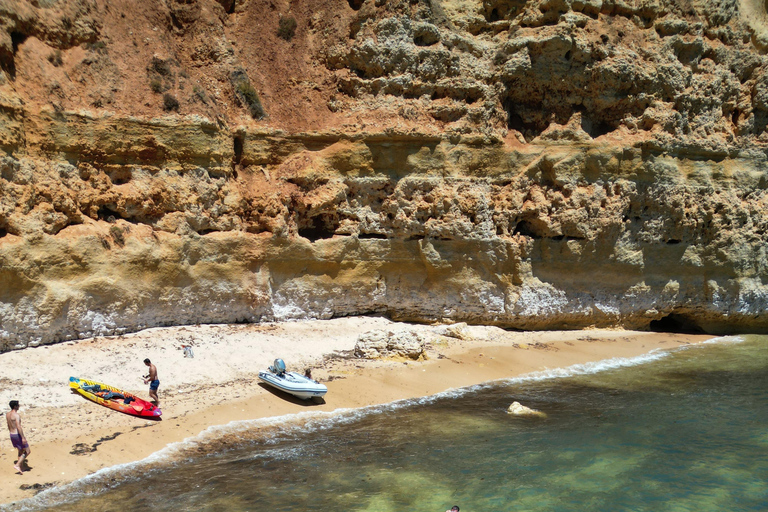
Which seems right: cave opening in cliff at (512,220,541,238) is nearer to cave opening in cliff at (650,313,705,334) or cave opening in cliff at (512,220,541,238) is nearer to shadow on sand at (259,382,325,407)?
cave opening in cliff at (650,313,705,334)

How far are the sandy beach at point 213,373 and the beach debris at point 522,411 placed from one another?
2.07m

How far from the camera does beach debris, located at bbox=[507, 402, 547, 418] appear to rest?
14438mm

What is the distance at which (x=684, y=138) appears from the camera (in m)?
22.4

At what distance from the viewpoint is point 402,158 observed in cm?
2027

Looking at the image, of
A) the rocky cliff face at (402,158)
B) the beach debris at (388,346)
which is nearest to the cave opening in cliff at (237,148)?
the rocky cliff face at (402,158)

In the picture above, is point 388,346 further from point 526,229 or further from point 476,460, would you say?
point 526,229

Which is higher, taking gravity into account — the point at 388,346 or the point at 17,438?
the point at 388,346

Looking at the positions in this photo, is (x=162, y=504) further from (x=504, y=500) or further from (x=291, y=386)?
(x=504, y=500)

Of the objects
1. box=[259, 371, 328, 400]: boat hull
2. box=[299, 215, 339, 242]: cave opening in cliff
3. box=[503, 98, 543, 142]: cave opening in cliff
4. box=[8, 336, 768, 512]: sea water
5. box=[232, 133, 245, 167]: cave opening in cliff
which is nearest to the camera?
box=[8, 336, 768, 512]: sea water

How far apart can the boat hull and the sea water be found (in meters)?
0.59

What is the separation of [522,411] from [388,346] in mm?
4508

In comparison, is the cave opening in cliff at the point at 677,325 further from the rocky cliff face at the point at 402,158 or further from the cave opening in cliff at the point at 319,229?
the cave opening in cliff at the point at 319,229

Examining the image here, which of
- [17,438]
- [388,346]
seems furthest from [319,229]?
[17,438]

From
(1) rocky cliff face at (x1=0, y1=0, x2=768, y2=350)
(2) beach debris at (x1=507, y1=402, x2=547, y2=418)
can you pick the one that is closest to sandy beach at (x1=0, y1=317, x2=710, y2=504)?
(1) rocky cliff face at (x1=0, y1=0, x2=768, y2=350)
